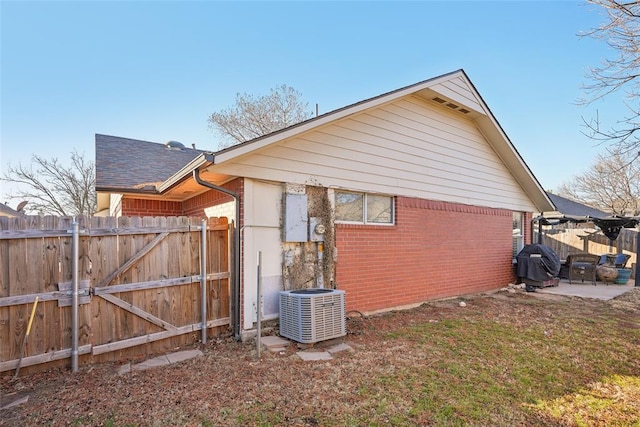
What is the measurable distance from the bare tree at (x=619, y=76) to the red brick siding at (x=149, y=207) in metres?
8.43

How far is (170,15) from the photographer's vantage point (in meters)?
7.73

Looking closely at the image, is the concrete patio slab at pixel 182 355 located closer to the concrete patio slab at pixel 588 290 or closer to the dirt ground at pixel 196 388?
the dirt ground at pixel 196 388

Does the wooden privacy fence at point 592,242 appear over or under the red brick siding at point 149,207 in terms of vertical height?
under

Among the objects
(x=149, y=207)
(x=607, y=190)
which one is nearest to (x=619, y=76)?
(x=149, y=207)

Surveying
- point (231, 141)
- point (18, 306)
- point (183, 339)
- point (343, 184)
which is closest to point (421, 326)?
point (343, 184)

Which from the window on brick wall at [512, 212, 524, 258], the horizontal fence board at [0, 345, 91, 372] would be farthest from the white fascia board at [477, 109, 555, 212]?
the horizontal fence board at [0, 345, 91, 372]

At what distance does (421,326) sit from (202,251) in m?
3.97

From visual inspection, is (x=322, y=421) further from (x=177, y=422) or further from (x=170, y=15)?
(x=170, y=15)

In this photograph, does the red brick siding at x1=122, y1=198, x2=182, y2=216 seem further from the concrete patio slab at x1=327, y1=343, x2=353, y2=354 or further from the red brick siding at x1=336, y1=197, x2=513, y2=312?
the concrete patio slab at x1=327, y1=343, x2=353, y2=354

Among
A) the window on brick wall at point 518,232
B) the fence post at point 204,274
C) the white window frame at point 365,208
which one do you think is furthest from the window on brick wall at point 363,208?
the window on brick wall at point 518,232

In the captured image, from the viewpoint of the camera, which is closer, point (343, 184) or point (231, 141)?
point (343, 184)

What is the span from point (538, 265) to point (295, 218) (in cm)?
824

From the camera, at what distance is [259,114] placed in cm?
2034

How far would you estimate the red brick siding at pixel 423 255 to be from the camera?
21.1 ft
